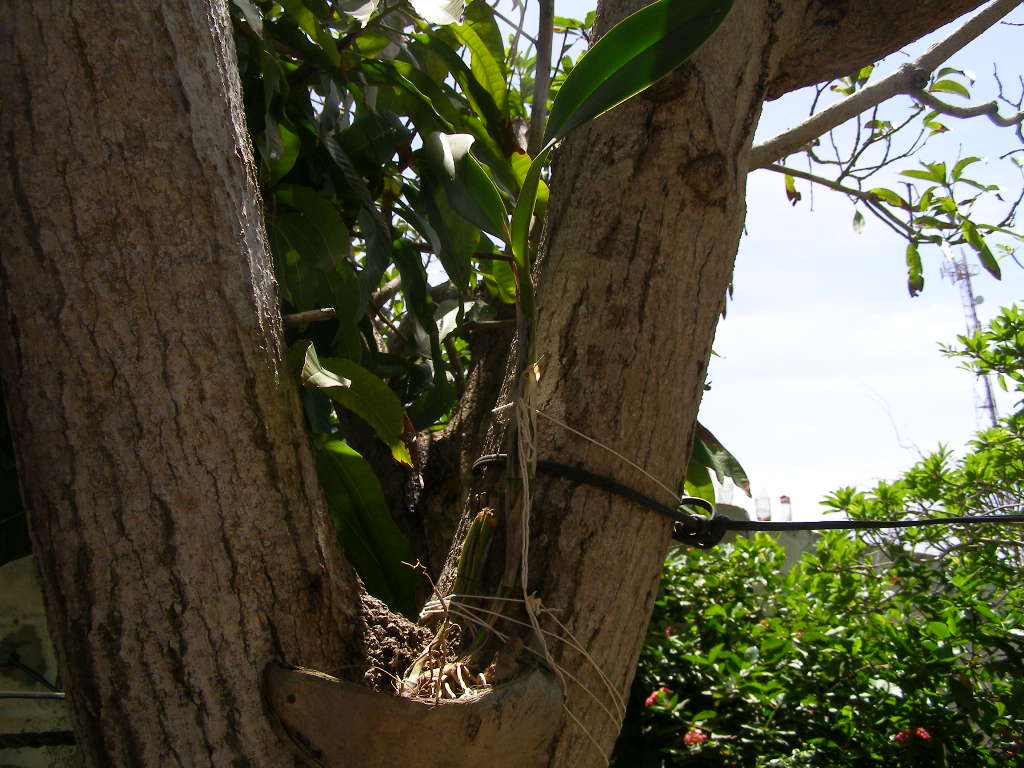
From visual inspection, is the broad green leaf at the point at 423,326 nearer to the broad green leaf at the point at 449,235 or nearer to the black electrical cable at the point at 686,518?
the broad green leaf at the point at 449,235

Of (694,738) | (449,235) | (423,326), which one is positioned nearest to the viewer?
(449,235)

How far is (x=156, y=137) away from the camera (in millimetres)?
804

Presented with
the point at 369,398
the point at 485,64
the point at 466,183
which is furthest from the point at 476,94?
the point at 369,398

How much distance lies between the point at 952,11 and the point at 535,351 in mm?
777

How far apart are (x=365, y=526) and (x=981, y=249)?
1688 millimetres

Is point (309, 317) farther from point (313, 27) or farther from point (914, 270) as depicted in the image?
point (914, 270)

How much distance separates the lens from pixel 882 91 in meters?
1.79

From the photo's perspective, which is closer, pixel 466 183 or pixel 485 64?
pixel 466 183

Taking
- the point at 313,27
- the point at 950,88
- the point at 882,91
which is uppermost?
the point at 950,88

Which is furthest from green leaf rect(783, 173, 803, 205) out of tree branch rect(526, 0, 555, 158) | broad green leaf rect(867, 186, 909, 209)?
tree branch rect(526, 0, 555, 158)

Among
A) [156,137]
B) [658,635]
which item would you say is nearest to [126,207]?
[156,137]

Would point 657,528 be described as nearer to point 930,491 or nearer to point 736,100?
point 736,100

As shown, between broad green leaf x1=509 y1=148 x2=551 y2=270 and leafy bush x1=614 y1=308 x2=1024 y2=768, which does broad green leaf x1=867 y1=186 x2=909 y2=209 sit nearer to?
leafy bush x1=614 y1=308 x2=1024 y2=768

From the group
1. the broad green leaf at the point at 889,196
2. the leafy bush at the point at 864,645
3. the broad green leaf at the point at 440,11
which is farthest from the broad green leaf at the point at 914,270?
the broad green leaf at the point at 440,11
